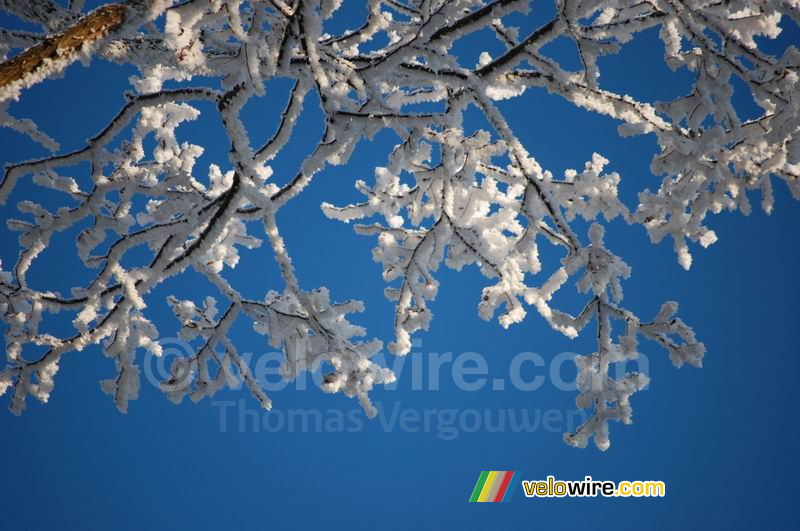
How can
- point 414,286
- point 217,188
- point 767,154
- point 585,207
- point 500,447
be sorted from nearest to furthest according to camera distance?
point 767,154 < point 414,286 < point 585,207 < point 217,188 < point 500,447

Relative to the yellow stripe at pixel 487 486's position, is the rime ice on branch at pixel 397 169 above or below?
below

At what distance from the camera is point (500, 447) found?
14250 cm

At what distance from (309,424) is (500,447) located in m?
65.9

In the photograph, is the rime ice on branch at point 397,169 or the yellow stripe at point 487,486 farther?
the yellow stripe at point 487,486

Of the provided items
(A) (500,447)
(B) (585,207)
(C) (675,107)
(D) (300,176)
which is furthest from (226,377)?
(A) (500,447)

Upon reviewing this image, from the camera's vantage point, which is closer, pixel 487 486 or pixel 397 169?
pixel 397 169

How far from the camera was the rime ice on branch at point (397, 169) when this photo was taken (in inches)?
65.3

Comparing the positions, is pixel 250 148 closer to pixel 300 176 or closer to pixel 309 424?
pixel 300 176

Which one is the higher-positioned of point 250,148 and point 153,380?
point 250,148

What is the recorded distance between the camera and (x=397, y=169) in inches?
81.0

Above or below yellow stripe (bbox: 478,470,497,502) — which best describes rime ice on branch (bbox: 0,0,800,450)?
below

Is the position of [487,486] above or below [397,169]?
above

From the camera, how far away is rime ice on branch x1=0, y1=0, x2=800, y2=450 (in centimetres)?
166

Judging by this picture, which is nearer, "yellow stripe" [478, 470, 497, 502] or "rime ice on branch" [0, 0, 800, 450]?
"rime ice on branch" [0, 0, 800, 450]
